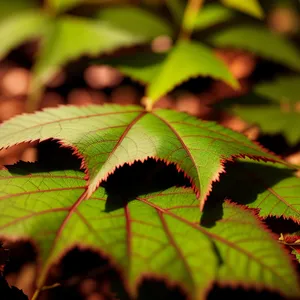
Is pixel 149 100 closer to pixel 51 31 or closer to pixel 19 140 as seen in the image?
pixel 19 140


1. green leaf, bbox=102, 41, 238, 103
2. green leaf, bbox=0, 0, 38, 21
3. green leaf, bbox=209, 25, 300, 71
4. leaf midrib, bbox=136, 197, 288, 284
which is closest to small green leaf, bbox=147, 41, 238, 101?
green leaf, bbox=102, 41, 238, 103

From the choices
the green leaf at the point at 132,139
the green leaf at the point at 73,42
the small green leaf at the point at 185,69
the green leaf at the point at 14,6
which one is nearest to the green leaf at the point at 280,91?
the small green leaf at the point at 185,69

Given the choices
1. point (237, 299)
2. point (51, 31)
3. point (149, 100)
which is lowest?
point (237, 299)

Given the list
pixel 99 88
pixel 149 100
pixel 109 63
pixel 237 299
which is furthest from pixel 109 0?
pixel 237 299

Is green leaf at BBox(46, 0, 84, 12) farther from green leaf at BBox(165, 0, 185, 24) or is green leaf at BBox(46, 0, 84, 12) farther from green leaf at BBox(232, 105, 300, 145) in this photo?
green leaf at BBox(232, 105, 300, 145)

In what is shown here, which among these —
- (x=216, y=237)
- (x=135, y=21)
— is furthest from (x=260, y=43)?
(x=216, y=237)
